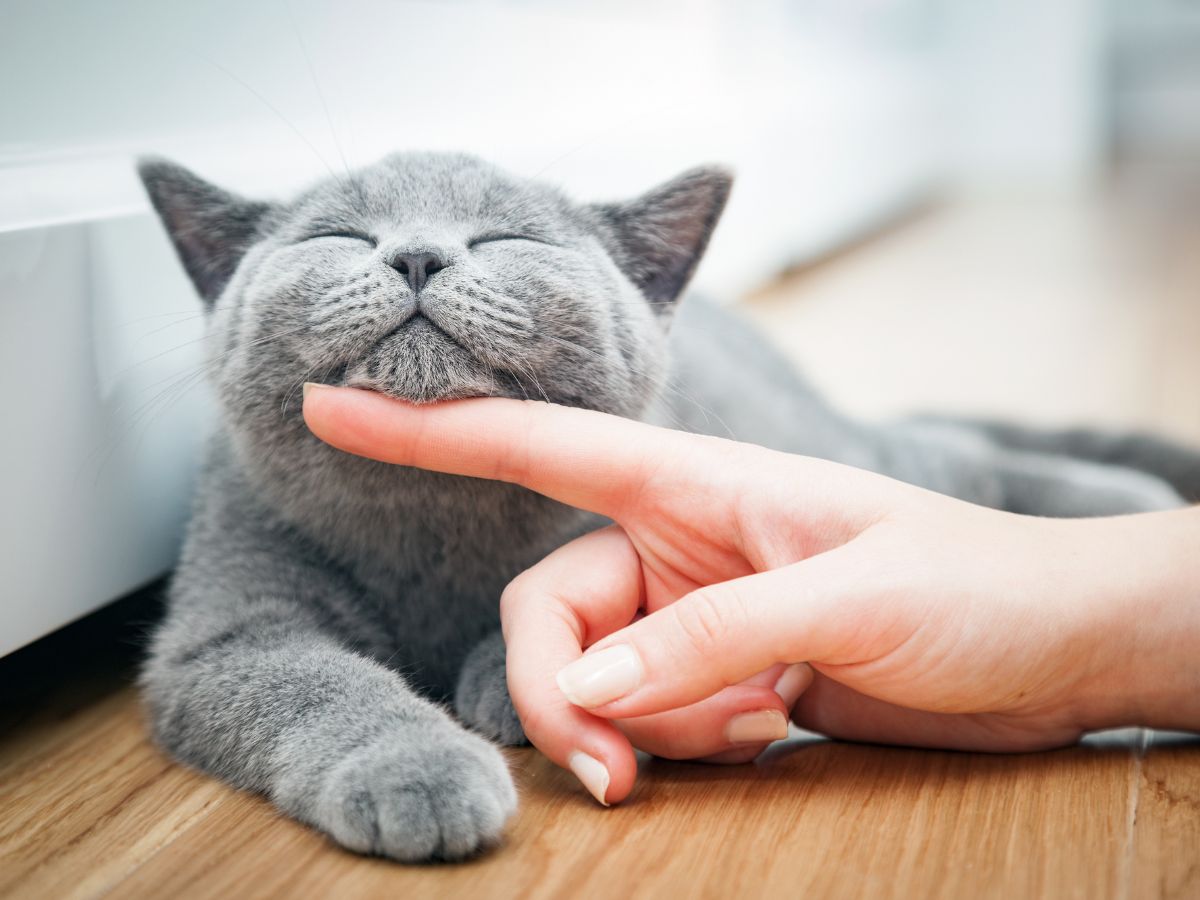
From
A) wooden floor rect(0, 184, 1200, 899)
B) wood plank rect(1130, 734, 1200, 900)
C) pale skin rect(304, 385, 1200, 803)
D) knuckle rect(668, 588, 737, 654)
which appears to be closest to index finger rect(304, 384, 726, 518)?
pale skin rect(304, 385, 1200, 803)

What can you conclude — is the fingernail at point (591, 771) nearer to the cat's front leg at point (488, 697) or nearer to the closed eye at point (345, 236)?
the cat's front leg at point (488, 697)

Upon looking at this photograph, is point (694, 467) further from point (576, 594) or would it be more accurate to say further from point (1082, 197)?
point (1082, 197)

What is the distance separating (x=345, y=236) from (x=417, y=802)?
469 mm

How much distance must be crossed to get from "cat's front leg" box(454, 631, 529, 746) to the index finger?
7.0 inches

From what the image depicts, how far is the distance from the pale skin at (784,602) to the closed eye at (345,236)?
0.15 metres

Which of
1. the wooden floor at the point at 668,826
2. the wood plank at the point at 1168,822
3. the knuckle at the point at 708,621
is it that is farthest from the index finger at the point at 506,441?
the wood plank at the point at 1168,822

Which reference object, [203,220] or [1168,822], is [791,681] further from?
[203,220]

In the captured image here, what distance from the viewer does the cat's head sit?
2.69 feet

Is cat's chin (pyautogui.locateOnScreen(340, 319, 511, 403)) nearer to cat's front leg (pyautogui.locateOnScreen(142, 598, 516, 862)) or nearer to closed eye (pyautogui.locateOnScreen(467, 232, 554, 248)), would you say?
closed eye (pyautogui.locateOnScreen(467, 232, 554, 248))

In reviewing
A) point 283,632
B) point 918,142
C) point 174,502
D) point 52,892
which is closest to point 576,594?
point 283,632

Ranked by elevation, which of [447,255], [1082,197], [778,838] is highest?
[447,255]

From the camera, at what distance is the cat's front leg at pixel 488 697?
881 mm

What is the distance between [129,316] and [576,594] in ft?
1.77

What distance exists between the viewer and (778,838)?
0.74 m
